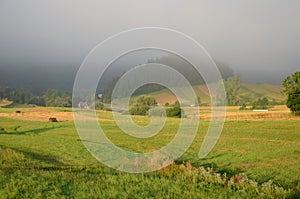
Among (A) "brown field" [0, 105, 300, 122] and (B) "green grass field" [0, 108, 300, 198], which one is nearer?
(B) "green grass field" [0, 108, 300, 198]

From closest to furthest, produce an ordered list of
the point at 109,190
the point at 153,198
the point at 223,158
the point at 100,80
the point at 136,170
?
1. the point at 153,198
2. the point at 109,190
3. the point at 136,170
4. the point at 100,80
5. the point at 223,158

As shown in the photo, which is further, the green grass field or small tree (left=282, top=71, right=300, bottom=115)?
small tree (left=282, top=71, right=300, bottom=115)

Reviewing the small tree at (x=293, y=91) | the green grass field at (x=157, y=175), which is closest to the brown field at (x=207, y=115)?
the small tree at (x=293, y=91)

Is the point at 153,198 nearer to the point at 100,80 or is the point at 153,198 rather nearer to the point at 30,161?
the point at 100,80

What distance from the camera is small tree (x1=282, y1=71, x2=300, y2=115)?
257ft

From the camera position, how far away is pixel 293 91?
80.2 meters

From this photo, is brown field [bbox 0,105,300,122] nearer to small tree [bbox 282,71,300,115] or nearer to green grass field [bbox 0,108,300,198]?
small tree [bbox 282,71,300,115]

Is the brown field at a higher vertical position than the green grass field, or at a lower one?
higher

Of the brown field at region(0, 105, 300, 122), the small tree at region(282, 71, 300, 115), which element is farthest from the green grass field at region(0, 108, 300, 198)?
the small tree at region(282, 71, 300, 115)

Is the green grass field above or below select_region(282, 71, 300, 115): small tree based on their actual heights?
below

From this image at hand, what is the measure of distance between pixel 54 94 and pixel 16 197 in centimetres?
19201

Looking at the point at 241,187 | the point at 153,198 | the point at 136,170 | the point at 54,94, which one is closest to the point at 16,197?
the point at 153,198

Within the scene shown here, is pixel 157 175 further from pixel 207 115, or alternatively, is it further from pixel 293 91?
pixel 207 115

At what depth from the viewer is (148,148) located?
32188 millimetres
